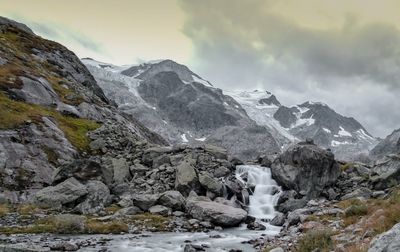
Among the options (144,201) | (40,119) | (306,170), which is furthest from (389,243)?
(40,119)

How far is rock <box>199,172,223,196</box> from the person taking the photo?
190 feet

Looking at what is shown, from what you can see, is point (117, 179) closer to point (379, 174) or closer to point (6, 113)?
point (6, 113)

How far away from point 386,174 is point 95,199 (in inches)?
1733

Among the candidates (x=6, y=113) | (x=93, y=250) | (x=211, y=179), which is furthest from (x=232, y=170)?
(x=93, y=250)

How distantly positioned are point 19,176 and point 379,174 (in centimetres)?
5629

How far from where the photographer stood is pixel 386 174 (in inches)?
2500

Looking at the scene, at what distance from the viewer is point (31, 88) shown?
8888 cm

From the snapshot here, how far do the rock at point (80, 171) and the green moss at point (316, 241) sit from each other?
38.8 meters

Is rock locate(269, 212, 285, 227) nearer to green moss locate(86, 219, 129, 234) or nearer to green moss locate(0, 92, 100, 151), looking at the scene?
green moss locate(86, 219, 129, 234)

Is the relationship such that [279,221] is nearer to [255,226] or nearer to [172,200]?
[255,226]

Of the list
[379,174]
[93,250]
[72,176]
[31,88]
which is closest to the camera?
[93,250]

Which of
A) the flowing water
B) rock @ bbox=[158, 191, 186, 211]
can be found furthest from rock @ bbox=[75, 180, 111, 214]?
the flowing water

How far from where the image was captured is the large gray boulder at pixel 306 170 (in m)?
69.1

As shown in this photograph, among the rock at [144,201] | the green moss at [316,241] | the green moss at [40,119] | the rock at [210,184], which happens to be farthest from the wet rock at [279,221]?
the green moss at [40,119]
